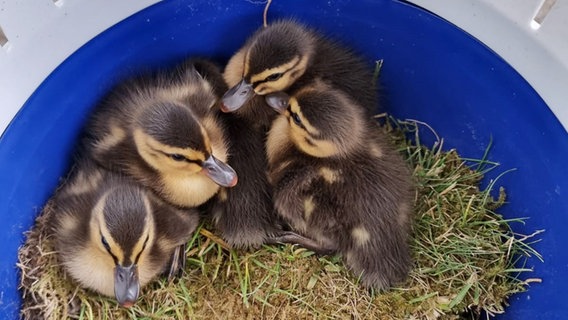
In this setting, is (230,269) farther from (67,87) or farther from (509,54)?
(509,54)

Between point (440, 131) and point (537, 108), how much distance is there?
37cm

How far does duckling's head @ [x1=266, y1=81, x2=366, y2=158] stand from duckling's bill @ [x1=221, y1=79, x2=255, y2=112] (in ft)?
0.17

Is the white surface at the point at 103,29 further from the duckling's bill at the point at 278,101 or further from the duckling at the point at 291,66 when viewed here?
the duckling's bill at the point at 278,101

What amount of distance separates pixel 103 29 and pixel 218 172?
0.46 meters

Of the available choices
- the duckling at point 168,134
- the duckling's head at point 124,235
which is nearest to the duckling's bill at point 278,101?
the duckling at point 168,134

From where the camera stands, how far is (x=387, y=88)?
187 centimetres

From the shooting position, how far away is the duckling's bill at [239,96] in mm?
1572

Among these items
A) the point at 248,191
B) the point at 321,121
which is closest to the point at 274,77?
the point at 321,121

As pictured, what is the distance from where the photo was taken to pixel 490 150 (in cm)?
175

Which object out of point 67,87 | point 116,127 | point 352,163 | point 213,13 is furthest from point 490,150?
point 67,87

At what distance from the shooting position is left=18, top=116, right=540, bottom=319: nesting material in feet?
5.27

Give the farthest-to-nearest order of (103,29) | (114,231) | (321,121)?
(103,29), (321,121), (114,231)

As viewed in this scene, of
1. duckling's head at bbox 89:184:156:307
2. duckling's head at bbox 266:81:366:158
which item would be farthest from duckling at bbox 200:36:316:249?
duckling's head at bbox 89:184:156:307

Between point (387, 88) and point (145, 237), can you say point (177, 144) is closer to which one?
point (145, 237)
